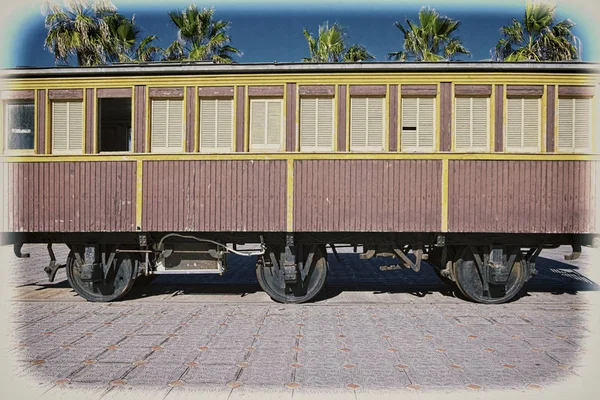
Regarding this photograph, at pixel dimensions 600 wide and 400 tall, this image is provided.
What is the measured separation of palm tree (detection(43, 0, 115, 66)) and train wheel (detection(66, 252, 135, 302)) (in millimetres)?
11451

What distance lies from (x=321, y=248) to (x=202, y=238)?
2.47 m

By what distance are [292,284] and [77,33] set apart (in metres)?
14.6

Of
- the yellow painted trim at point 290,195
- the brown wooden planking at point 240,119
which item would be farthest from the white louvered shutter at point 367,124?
the brown wooden planking at point 240,119

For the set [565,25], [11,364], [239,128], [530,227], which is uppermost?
[565,25]

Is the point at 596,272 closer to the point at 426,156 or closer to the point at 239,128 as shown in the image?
the point at 426,156

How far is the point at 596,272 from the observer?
39.1 ft

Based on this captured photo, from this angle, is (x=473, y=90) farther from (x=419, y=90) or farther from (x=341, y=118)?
(x=341, y=118)

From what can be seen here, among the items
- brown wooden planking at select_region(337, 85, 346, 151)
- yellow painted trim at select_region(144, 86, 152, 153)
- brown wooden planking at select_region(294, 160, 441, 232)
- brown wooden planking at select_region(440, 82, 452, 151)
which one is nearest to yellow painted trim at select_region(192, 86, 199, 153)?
yellow painted trim at select_region(144, 86, 152, 153)

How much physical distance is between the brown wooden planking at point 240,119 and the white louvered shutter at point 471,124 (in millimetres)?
4223

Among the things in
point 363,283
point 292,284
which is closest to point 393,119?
point 292,284

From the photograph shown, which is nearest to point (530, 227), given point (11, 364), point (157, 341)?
point (157, 341)

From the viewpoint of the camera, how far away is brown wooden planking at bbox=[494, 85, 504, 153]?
8164mm

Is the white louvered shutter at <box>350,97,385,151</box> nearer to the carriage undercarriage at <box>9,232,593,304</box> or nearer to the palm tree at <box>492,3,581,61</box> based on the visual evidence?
the carriage undercarriage at <box>9,232,593,304</box>

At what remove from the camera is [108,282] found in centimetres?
870
